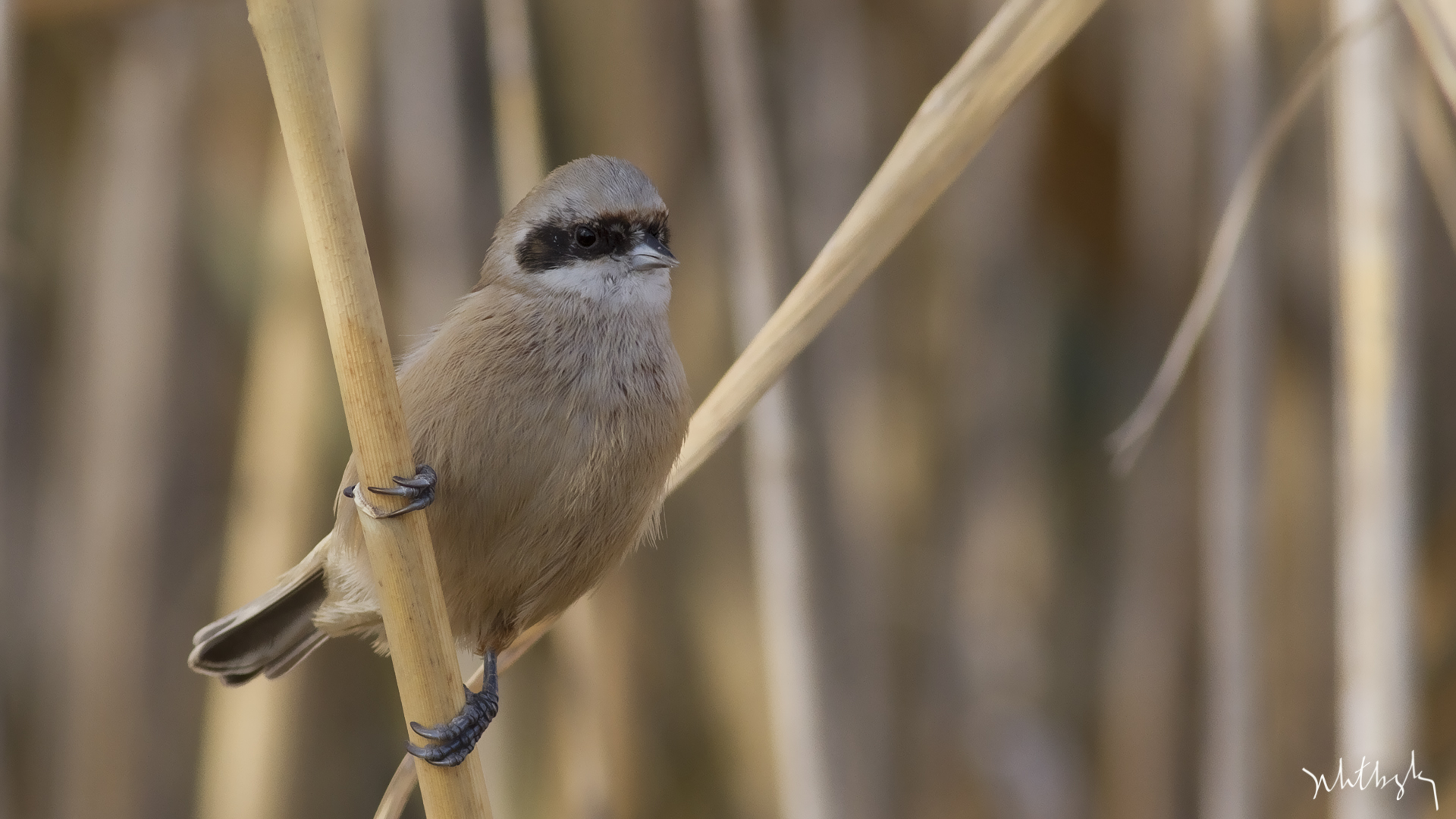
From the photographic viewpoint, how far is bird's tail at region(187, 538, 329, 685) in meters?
1.68

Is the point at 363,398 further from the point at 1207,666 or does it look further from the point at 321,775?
the point at 1207,666

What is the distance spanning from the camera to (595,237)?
5.06ft

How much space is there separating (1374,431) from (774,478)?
92 centimetres

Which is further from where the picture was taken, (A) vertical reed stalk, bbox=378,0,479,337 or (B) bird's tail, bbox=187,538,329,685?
(A) vertical reed stalk, bbox=378,0,479,337

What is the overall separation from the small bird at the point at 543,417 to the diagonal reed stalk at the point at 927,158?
25 centimetres

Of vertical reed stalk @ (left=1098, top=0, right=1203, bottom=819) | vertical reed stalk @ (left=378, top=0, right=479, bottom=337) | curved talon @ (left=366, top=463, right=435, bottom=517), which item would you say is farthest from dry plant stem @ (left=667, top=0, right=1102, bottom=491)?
vertical reed stalk @ (left=1098, top=0, right=1203, bottom=819)

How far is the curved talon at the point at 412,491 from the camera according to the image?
112cm

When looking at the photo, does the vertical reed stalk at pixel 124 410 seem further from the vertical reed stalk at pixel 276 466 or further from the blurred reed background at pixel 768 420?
the vertical reed stalk at pixel 276 466

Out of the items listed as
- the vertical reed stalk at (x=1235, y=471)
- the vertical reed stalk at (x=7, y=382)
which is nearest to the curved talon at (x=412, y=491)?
the vertical reed stalk at (x=7, y=382)

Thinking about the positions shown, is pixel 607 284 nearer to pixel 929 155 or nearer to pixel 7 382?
pixel 929 155

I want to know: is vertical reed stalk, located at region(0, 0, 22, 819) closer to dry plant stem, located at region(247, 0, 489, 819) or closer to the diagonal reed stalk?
dry plant stem, located at region(247, 0, 489, 819)

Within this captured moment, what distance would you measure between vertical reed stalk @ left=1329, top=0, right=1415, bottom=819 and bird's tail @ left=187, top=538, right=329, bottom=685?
1494 mm

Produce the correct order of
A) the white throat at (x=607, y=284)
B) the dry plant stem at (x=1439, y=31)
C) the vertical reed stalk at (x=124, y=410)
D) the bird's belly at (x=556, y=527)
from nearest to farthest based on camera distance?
the dry plant stem at (x=1439, y=31) → the bird's belly at (x=556, y=527) → the white throat at (x=607, y=284) → the vertical reed stalk at (x=124, y=410)
